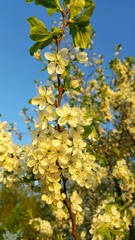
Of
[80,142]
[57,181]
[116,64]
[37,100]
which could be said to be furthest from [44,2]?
[116,64]

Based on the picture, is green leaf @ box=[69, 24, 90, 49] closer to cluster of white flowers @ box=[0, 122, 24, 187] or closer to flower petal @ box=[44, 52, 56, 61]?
flower petal @ box=[44, 52, 56, 61]

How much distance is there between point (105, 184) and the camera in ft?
39.5

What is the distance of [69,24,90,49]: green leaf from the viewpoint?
8.06 ft

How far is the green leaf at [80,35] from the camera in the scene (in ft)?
A: 8.06

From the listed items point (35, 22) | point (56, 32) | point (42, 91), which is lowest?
point (42, 91)

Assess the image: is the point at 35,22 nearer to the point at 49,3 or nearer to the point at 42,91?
the point at 49,3

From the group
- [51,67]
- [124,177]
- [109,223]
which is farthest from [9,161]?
[124,177]

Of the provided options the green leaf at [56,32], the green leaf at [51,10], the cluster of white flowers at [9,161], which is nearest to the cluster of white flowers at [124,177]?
the cluster of white flowers at [9,161]

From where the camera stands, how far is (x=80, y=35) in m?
2.48

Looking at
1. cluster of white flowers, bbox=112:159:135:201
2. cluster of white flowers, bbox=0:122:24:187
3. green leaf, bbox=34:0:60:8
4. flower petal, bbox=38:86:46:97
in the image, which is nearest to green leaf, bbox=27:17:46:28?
green leaf, bbox=34:0:60:8

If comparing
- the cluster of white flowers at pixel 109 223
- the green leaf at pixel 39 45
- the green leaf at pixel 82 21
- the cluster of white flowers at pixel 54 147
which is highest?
the green leaf at pixel 82 21

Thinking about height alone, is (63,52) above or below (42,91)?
above

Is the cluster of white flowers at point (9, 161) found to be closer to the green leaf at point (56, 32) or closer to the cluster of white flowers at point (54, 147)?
the cluster of white flowers at point (54, 147)

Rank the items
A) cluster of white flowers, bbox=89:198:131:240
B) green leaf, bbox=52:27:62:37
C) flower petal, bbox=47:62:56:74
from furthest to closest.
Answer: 1. cluster of white flowers, bbox=89:198:131:240
2. flower petal, bbox=47:62:56:74
3. green leaf, bbox=52:27:62:37
